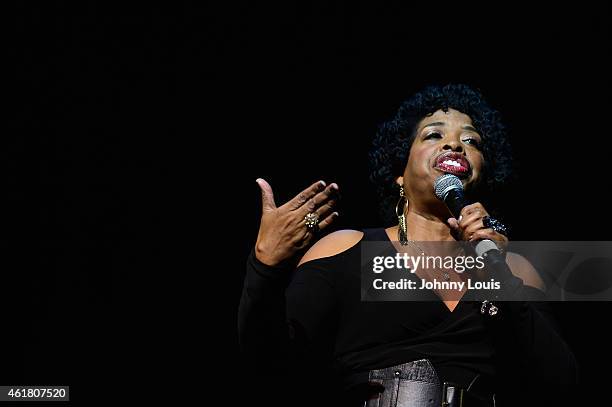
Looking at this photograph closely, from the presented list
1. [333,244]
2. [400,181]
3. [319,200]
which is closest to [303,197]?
[319,200]

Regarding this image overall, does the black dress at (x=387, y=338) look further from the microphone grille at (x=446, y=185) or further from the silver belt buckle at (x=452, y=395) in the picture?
the microphone grille at (x=446, y=185)

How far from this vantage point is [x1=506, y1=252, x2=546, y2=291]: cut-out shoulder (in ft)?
6.71

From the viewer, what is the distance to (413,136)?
2373 millimetres

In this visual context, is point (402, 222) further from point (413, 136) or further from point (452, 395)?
point (452, 395)

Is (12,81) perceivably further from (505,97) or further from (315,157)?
(505,97)

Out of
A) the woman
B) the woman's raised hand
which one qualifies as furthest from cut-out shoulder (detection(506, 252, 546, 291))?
the woman's raised hand

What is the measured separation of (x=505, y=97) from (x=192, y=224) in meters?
1.18

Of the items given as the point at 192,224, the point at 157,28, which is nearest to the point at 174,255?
the point at 192,224

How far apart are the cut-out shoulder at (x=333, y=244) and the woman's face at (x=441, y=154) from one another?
0.22 m

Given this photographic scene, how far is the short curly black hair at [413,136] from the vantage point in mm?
2381

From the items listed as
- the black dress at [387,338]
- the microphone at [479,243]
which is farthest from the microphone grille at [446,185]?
the black dress at [387,338]

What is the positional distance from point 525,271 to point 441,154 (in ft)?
1.22

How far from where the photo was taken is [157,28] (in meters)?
2.76

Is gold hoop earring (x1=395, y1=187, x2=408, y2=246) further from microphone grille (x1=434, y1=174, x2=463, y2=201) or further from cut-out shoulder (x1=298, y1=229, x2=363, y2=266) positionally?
microphone grille (x1=434, y1=174, x2=463, y2=201)
